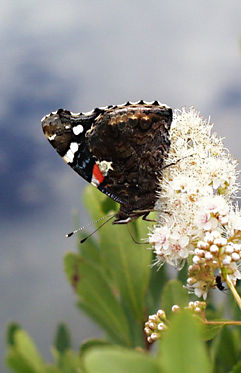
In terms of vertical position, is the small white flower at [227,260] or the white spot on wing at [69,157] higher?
the white spot on wing at [69,157]

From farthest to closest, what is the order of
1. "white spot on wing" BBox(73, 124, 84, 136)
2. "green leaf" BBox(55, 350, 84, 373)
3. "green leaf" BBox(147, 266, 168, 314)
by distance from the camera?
"green leaf" BBox(147, 266, 168, 314), "white spot on wing" BBox(73, 124, 84, 136), "green leaf" BBox(55, 350, 84, 373)

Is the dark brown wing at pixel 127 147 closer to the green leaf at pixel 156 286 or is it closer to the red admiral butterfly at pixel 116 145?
the red admiral butterfly at pixel 116 145

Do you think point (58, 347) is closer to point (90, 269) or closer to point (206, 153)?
point (90, 269)

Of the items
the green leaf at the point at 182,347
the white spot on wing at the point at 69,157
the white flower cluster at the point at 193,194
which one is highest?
the white spot on wing at the point at 69,157

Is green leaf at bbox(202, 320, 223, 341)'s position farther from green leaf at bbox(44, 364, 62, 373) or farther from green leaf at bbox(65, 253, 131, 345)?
green leaf at bbox(65, 253, 131, 345)

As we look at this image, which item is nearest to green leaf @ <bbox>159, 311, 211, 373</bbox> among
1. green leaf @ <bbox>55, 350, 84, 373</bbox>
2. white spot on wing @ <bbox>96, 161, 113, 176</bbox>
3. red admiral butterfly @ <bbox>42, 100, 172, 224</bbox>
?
→ green leaf @ <bbox>55, 350, 84, 373</bbox>

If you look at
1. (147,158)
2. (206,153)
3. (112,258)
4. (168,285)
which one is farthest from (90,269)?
(206,153)

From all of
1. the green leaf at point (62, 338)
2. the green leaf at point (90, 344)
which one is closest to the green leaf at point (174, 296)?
the green leaf at point (90, 344)
